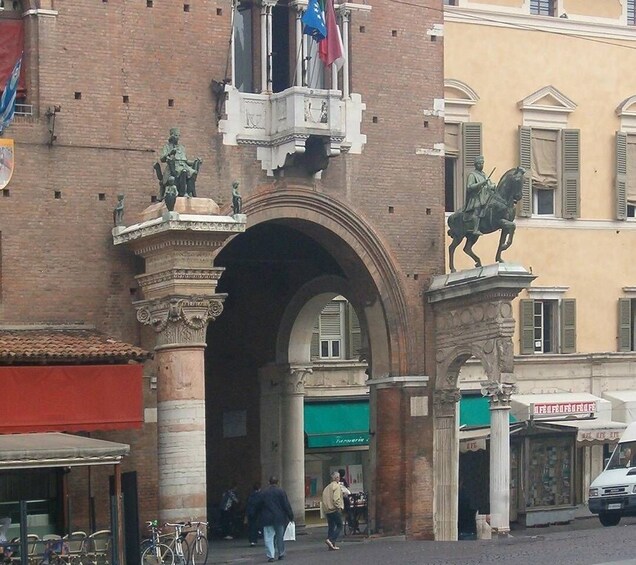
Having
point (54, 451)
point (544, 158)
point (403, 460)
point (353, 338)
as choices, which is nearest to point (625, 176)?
point (544, 158)

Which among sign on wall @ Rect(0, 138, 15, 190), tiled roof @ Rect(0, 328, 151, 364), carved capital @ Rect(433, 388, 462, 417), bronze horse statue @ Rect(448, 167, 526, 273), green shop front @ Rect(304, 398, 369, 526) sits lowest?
green shop front @ Rect(304, 398, 369, 526)

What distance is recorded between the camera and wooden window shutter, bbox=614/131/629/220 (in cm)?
4447

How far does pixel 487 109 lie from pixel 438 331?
10.4m

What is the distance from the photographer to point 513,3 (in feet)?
144

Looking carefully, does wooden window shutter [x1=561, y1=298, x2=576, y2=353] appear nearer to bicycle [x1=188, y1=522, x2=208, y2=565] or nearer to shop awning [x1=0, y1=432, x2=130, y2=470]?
bicycle [x1=188, y1=522, x2=208, y2=565]

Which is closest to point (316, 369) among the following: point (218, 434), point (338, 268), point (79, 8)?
point (218, 434)

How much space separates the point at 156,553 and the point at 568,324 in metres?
17.9

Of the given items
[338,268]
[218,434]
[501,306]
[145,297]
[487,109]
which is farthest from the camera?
[487,109]

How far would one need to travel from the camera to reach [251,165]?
31797 millimetres

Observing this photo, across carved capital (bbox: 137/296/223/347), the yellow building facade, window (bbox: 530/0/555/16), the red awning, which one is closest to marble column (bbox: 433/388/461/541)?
carved capital (bbox: 137/296/223/347)

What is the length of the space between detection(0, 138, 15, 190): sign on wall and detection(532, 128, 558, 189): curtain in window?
1649cm

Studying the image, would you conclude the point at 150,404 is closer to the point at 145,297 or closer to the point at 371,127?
the point at 145,297

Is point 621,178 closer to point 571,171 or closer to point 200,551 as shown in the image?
point 571,171

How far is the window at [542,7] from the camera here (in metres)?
44.4
